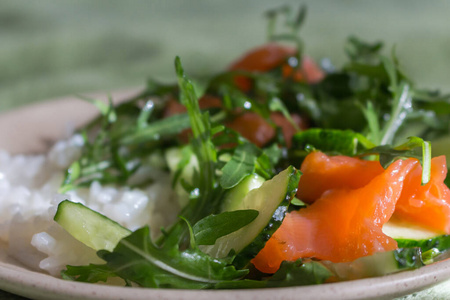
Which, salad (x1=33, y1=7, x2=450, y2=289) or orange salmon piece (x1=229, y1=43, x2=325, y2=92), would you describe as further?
orange salmon piece (x1=229, y1=43, x2=325, y2=92)

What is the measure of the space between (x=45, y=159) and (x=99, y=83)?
1.90 meters

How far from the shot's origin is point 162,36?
171 inches

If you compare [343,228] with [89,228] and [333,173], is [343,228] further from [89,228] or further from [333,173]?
[89,228]

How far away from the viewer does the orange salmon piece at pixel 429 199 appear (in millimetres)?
1196

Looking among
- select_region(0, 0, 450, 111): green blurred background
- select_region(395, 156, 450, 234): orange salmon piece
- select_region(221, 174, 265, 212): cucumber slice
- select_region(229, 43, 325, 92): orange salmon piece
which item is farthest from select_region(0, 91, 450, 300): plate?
select_region(0, 0, 450, 111): green blurred background

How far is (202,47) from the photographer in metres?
4.20

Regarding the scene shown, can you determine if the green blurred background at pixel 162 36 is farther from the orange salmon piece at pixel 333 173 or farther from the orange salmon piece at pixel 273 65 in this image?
the orange salmon piece at pixel 333 173

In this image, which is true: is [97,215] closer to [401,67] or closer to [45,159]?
[45,159]

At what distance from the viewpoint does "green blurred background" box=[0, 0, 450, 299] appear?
369 cm

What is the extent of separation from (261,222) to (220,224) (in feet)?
0.30

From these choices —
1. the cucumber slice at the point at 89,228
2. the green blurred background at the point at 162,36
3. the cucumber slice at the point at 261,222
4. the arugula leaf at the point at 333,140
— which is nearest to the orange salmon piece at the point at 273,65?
the arugula leaf at the point at 333,140

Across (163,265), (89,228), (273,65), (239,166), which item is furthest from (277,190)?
(273,65)

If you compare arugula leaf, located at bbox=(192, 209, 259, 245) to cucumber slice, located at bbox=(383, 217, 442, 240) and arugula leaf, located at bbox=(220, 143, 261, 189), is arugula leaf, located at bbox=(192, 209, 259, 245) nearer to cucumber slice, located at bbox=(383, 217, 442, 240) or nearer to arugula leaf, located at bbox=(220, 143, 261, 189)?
arugula leaf, located at bbox=(220, 143, 261, 189)

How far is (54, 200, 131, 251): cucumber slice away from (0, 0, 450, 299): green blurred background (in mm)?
2449
